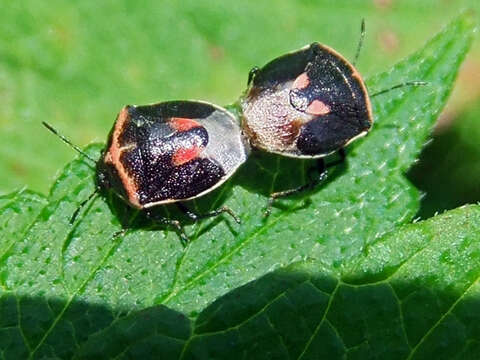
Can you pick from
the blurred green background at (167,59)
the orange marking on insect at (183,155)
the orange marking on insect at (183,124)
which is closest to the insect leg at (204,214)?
the orange marking on insect at (183,155)

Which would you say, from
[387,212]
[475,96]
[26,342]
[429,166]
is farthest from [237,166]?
[475,96]

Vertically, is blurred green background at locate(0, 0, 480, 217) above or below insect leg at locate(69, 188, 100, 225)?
above

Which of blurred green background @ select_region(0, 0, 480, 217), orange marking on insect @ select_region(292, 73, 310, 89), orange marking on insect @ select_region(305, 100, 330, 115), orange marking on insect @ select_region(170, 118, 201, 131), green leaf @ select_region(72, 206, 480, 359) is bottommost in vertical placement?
green leaf @ select_region(72, 206, 480, 359)

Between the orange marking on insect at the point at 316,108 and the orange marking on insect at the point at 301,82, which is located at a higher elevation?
the orange marking on insect at the point at 301,82

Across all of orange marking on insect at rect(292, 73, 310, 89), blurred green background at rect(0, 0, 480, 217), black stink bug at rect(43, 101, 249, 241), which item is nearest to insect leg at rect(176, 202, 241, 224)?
black stink bug at rect(43, 101, 249, 241)

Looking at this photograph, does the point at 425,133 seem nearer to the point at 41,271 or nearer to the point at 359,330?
the point at 359,330

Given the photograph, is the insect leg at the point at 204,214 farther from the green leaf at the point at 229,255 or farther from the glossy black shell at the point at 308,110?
the glossy black shell at the point at 308,110

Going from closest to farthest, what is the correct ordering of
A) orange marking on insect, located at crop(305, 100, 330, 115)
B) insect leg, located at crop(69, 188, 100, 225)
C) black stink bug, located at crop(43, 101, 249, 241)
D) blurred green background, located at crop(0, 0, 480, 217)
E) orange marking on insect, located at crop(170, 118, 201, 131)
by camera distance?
insect leg, located at crop(69, 188, 100, 225), black stink bug, located at crop(43, 101, 249, 241), orange marking on insect, located at crop(170, 118, 201, 131), orange marking on insect, located at crop(305, 100, 330, 115), blurred green background, located at crop(0, 0, 480, 217)

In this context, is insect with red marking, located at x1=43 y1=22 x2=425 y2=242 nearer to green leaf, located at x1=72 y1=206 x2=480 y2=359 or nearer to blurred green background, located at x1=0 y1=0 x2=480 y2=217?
green leaf, located at x1=72 y1=206 x2=480 y2=359
